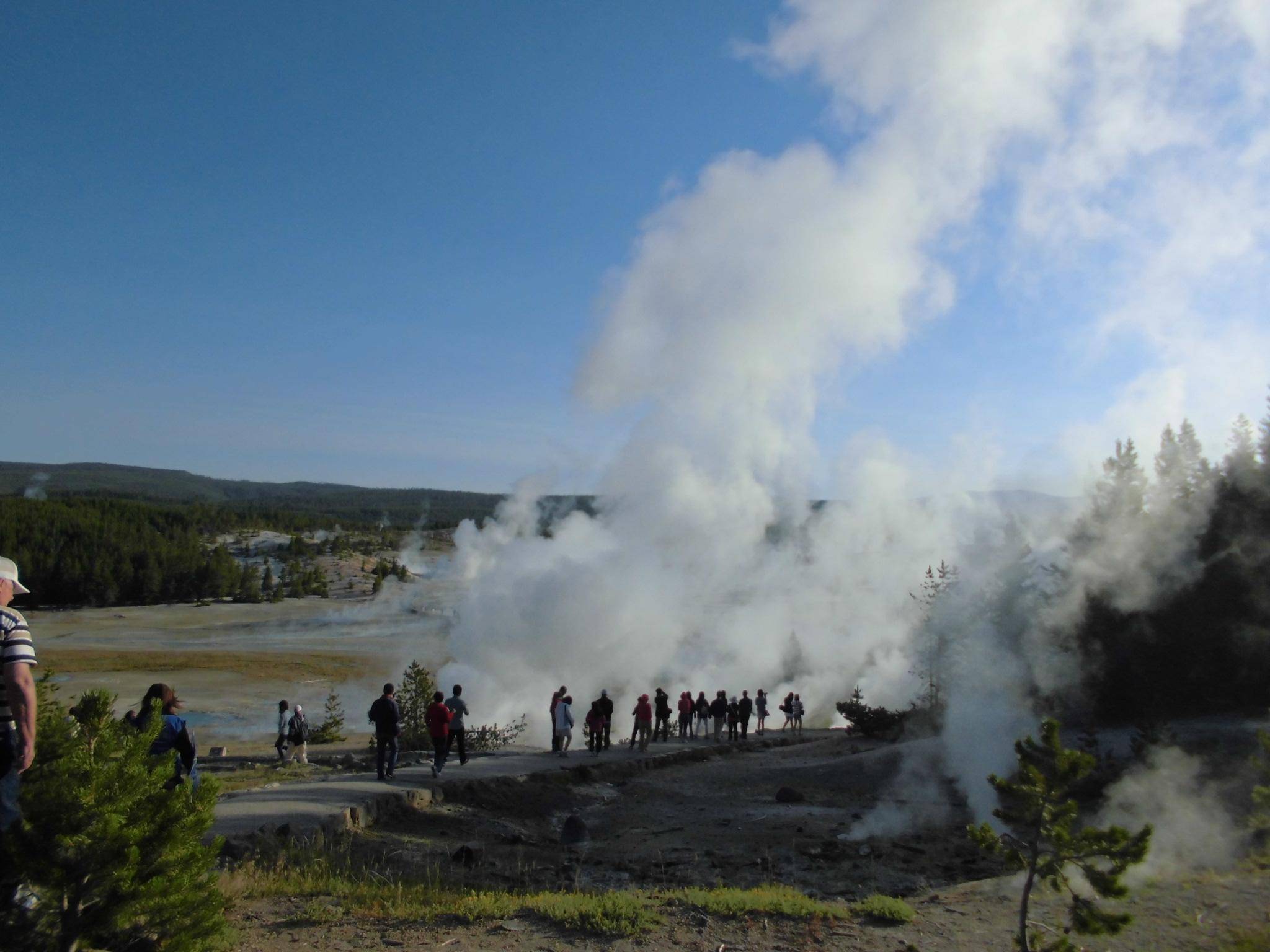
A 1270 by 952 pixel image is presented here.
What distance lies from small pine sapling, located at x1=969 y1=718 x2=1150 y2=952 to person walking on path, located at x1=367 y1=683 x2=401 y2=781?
30.4 ft

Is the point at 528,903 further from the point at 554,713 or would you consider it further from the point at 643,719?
the point at 643,719

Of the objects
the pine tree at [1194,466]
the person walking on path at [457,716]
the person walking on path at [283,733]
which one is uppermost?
the pine tree at [1194,466]

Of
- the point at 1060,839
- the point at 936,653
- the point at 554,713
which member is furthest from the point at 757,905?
the point at 936,653

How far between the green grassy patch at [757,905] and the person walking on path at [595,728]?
1167cm

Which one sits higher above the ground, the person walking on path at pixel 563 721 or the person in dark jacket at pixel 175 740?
the person in dark jacket at pixel 175 740

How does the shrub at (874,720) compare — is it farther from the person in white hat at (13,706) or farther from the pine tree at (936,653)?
the person in white hat at (13,706)

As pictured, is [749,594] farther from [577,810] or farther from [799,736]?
[577,810]

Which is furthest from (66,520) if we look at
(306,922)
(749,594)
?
(306,922)

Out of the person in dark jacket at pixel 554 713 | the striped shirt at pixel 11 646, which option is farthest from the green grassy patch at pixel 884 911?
the person in dark jacket at pixel 554 713

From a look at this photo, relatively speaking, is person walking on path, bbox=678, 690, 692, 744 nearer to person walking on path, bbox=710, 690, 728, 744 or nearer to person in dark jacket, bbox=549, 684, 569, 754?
person walking on path, bbox=710, 690, 728, 744

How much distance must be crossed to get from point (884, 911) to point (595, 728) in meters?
12.6

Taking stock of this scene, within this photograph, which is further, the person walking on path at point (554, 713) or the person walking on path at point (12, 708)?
the person walking on path at point (554, 713)

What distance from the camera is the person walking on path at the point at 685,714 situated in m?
24.4

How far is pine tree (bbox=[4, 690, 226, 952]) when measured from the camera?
4.49 meters
